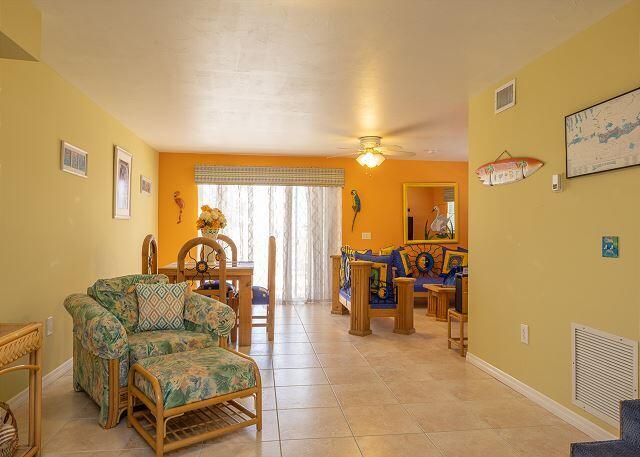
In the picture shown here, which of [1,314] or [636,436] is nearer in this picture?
[636,436]

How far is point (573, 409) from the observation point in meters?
2.72

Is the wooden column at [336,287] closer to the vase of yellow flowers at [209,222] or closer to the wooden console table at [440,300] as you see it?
the wooden console table at [440,300]

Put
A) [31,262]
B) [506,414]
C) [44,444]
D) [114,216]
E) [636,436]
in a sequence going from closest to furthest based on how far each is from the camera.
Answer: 1. [636,436]
2. [44,444]
3. [506,414]
4. [31,262]
5. [114,216]

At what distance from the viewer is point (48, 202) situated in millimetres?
3352

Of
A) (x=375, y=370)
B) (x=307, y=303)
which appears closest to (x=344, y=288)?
(x=307, y=303)

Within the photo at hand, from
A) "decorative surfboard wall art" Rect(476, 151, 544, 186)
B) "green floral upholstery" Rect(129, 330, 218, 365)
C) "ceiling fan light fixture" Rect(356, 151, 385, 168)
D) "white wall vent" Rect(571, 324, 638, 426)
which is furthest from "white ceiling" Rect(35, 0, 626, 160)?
"green floral upholstery" Rect(129, 330, 218, 365)

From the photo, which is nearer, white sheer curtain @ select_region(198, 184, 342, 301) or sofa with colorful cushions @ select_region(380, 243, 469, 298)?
sofa with colorful cushions @ select_region(380, 243, 469, 298)

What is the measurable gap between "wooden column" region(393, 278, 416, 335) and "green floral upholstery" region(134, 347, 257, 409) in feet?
9.15

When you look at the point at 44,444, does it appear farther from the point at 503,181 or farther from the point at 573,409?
the point at 503,181

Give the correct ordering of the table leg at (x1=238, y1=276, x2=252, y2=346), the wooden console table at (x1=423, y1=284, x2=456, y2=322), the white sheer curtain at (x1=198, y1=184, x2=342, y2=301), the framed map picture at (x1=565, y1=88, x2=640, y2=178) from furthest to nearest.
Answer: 1. the white sheer curtain at (x1=198, y1=184, x2=342, y2=301)
2. the wooden console table at (x1=423, y1=284, x2=456, y2=322)
3. the table leg at (x1=238, y1=276, x2=252, y2=346)
4. the framed map picture at (x1=565, y1=88, x2=640, y2=178)

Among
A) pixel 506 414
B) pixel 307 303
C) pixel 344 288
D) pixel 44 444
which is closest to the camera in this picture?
pixel 44 444

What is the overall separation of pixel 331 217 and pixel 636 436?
569 cm

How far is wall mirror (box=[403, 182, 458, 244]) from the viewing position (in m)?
7.45

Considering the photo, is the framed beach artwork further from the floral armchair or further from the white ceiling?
the floral armchair
